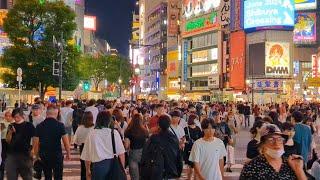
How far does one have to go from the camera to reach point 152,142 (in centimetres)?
788

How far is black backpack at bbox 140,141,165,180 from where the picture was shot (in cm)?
779

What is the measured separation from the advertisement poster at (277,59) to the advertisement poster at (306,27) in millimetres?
16562

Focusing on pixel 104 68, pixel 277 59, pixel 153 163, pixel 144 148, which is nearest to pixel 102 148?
pixel 144 148

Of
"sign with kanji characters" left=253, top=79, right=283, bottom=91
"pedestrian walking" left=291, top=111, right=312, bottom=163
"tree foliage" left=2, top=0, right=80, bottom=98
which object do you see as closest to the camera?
"pedestrian walking" left=291, top=111, right=312, bottom=163

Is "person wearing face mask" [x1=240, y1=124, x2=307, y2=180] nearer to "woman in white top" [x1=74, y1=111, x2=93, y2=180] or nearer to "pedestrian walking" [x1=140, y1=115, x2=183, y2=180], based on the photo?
"pedestrian walking" [x1=140, y1=115, x2=183, y2=180]

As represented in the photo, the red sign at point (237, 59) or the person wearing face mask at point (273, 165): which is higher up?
the red sign at point (237, 59)

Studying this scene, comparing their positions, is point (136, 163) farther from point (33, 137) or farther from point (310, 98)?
point (310, 98)

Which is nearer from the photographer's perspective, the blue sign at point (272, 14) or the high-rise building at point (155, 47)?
the blue sign at point (272, 14)

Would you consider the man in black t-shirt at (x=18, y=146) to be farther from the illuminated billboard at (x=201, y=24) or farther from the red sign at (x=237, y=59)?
the illuminated billboard at (x=201, y=24)

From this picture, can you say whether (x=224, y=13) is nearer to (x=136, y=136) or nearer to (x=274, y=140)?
(x=136, y=136)

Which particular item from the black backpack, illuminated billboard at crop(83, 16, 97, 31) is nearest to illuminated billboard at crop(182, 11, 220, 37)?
illuminated billboard at crop(83, 16, 97, 31)

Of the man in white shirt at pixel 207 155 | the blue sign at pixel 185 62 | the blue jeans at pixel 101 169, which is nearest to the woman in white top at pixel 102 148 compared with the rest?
the blue jeans at pixel 101 169

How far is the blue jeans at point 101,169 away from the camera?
8.08 metres

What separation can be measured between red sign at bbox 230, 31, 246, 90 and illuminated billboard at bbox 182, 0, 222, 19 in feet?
34.7
